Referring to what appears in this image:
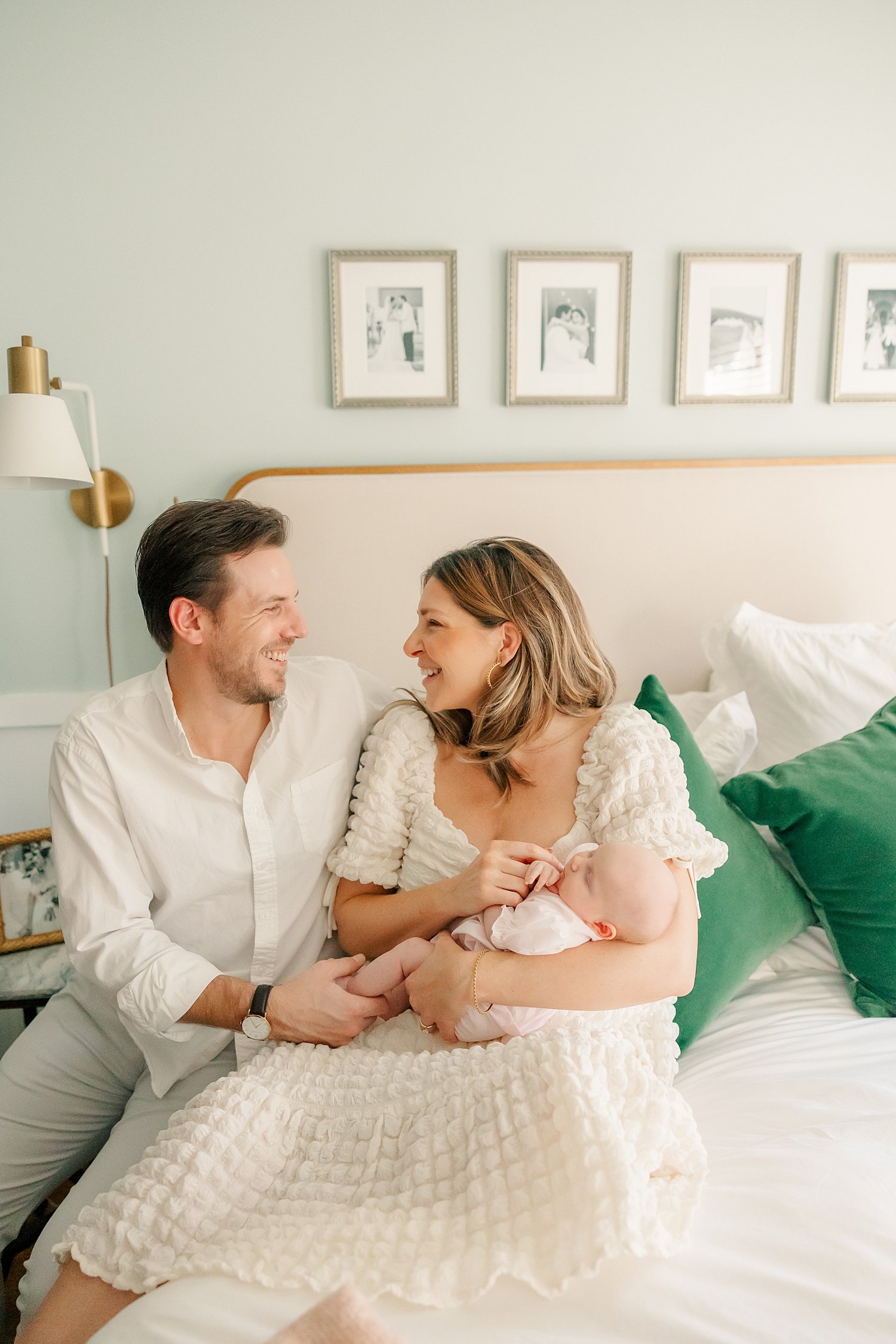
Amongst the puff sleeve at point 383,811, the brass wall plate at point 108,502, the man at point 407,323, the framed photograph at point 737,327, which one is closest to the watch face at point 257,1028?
the puff sleeve at point 383,811

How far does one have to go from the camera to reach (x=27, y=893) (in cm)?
190

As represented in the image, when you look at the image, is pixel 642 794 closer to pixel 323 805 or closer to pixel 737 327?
pixel 323 805

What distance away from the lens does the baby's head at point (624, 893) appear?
1.17 metres

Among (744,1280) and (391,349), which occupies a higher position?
(391,349)

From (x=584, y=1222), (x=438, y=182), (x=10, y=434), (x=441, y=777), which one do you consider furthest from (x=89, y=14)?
(x=584, y=1222)

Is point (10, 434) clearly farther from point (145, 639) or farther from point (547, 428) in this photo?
point (547, 428)

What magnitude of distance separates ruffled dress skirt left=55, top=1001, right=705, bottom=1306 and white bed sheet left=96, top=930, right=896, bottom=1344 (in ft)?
0.08

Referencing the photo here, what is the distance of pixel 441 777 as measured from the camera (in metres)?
1.46

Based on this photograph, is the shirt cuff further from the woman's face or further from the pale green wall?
the pale green wall

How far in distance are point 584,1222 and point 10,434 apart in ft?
5.50

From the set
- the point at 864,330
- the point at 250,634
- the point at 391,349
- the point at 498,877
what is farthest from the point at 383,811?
the point at 864,330

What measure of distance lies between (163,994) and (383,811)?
1.46 ft

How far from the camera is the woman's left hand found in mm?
1190

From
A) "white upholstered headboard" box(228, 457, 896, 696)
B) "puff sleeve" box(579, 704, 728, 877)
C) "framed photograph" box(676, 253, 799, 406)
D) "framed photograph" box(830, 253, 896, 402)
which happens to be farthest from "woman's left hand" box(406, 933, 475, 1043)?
"framed photograph" box(830, 253, 896, 402)
